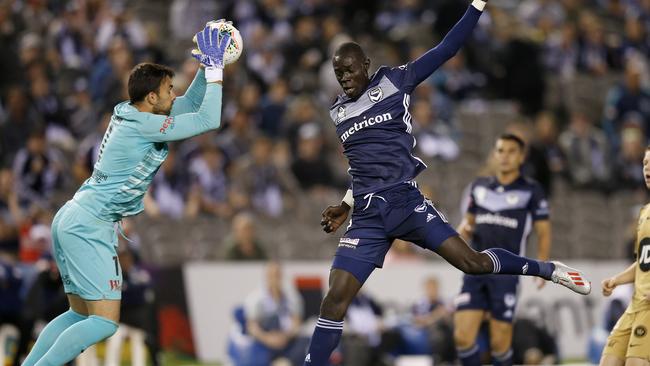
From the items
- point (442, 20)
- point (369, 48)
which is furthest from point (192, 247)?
point (442, 20)

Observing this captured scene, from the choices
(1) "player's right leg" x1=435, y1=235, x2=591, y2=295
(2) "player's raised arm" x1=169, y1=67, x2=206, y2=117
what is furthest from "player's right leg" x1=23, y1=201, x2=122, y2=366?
(1) "player's right leg" x1=435, y1=235, x2=591, y2=295

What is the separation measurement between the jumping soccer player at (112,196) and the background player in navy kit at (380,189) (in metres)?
1.10

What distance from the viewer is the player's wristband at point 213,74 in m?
8.91

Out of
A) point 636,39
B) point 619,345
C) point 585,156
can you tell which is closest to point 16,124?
point 585,156

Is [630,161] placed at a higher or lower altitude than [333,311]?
higher

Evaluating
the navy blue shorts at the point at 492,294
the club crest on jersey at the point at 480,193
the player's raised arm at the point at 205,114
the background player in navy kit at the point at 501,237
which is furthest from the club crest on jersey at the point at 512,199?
the player's raised arm at the point at 205,114

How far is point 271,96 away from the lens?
751 inches

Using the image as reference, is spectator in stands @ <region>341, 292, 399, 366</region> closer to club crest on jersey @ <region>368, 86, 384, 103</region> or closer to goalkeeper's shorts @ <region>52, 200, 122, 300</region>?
club crest on jersey @ <region>368, 86, 384, 103</region>

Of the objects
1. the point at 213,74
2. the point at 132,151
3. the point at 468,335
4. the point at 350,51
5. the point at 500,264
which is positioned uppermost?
the point at 350,51

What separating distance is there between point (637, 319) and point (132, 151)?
4003 millimetres

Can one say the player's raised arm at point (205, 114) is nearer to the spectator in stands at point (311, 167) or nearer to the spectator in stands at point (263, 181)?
the spectator in stands at point (263, 181)

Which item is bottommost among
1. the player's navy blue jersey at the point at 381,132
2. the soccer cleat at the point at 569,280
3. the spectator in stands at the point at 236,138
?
the soccer cleat at the point at 569,280

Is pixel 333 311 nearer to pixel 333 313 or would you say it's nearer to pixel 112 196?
pixel 333 313

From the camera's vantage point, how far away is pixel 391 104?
363 inches
